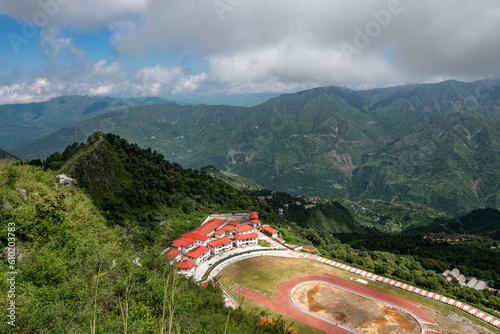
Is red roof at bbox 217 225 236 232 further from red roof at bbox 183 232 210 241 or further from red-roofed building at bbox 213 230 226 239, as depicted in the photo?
red roof at bbox 183 232 210 241

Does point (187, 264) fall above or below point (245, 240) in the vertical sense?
above

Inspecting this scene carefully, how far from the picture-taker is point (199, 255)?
44000 mm

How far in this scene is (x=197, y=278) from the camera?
130 ft

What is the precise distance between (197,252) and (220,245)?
524cm

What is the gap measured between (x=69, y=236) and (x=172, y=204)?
147 feet

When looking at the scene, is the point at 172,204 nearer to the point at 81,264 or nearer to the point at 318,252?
the point at 318,252

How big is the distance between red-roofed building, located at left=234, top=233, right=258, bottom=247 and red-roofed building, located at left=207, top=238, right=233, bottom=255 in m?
1.75

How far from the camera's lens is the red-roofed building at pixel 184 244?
1763 inches

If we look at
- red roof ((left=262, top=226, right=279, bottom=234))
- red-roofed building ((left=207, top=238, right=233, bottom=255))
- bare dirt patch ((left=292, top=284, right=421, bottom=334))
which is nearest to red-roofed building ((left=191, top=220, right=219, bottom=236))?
red-roofed building ((left=207, top=238, right=233, bottom=255))

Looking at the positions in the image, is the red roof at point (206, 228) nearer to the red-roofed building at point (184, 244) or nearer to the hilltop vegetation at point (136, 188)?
the hilltop vegetation at point (136, 188)

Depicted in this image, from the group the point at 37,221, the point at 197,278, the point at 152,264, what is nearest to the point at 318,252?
the point at 197,278

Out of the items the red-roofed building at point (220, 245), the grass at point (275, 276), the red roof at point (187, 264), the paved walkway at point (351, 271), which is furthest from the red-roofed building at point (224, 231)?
the red roof at point (187, 264)

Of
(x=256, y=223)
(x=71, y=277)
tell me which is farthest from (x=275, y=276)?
(x=71, y=277)

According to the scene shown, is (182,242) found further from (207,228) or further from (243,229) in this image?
(243,229)
